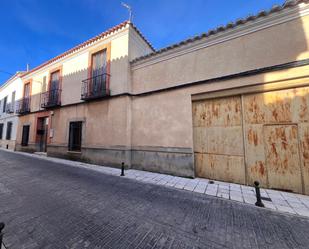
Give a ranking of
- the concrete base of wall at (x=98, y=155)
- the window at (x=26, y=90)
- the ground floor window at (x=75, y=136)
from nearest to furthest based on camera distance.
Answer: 1. the concrete base of wall at (x=98, y=155)
2. the ground floor window at (x=75, y=136)
3. the window at (x=26, y=90)

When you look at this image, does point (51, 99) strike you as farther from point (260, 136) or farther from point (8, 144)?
point (260, 136)

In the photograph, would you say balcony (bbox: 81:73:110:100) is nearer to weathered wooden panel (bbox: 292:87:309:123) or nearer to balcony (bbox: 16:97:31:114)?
weathered wooden panel (bbox: 292:87:309:123)

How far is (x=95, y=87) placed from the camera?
28.3ft

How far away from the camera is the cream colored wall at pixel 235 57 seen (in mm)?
4352

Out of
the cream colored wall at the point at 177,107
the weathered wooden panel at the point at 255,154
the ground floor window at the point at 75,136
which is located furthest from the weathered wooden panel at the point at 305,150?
the ground floor window at the point at 75,136

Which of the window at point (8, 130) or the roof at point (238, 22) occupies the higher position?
the roof at point (238, 22)

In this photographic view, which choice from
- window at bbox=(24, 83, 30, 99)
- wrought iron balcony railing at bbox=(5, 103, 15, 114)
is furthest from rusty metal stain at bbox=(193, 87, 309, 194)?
wrought iron balcony railing at bbox=(5, 103, 15, 114)

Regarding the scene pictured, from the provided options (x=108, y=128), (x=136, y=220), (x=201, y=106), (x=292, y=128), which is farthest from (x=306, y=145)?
(x=108, y=128)

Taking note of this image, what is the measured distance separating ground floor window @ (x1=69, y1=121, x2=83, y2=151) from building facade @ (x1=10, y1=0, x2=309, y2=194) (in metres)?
0.07

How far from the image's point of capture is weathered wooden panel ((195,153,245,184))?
4969 mm

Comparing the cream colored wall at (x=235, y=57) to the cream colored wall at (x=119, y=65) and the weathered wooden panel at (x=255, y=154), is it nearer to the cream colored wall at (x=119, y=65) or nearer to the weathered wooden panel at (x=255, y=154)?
the cream colored wall at (x=119, y=65)

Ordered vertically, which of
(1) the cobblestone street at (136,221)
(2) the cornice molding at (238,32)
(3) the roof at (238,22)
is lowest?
(1) the cobblestone street at (136,221)

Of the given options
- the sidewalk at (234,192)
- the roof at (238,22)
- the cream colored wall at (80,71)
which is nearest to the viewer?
the sidewalk at (234,192)

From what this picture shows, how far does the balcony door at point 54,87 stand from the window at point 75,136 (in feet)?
9.40
